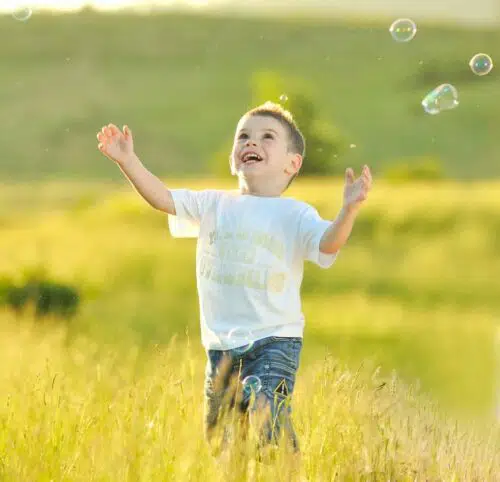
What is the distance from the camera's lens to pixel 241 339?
4176 millimetres

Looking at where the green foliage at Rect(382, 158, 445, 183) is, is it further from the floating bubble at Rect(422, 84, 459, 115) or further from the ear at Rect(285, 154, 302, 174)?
the ear at Rect(285, 154, 302, 174)

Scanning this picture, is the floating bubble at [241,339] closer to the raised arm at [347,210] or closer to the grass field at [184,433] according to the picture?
the grass field at [184,433]

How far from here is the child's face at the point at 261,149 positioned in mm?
4297

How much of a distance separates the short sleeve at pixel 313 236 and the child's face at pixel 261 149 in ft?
0.69

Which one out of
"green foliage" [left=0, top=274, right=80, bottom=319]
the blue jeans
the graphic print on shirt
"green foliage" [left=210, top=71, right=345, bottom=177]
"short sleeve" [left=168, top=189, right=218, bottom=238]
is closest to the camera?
the blue jeans

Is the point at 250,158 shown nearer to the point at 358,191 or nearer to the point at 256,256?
the point at 256,256

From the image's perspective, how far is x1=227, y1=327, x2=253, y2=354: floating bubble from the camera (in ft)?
13.7

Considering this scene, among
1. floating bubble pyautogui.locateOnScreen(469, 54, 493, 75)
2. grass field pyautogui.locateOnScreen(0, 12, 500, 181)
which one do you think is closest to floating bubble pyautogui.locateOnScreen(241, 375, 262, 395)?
floating bubble pyautogui.locateOnScreen(469, 54, 493, 75)

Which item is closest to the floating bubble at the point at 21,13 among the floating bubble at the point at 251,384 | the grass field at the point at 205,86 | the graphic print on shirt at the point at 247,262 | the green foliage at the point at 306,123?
the graphic print on shirt at the point at 247,262

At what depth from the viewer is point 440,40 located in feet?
230

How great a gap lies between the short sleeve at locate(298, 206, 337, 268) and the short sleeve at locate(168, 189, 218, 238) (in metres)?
0.39

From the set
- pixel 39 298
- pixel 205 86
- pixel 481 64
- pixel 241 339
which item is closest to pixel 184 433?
pixel 241 339

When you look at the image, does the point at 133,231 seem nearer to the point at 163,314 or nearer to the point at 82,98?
the point at 163,314

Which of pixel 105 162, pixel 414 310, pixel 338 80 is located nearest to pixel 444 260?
pixel 414 310
